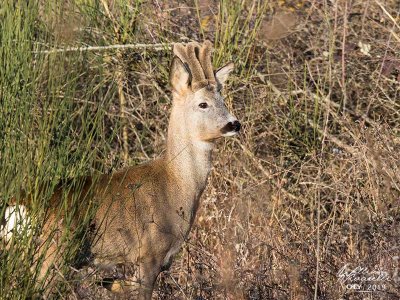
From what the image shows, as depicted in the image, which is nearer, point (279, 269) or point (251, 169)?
point (279, 269)

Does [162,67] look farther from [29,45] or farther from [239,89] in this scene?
[29,45]

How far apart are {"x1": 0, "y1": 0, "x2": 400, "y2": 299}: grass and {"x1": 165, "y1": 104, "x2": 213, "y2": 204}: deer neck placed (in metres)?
0.39

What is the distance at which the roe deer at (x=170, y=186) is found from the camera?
5.53 meters

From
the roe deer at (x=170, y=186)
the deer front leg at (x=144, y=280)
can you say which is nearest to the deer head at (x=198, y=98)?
the roe deer at (x=170, y=186)

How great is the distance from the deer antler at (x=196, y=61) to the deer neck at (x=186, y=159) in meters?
0.26

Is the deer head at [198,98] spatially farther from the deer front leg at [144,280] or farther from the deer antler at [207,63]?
the deer front leg at [144,280]

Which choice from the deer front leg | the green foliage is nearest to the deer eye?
the deer front leg

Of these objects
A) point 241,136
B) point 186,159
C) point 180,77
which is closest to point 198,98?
point 180,77

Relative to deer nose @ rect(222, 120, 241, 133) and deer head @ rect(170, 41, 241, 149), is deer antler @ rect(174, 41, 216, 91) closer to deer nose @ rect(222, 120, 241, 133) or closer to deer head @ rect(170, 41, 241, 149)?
deer head @ rect(170, 41, 241, 149)

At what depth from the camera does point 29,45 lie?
4500mm

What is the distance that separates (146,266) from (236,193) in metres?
2.04

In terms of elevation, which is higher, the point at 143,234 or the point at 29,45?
the point at 29,45

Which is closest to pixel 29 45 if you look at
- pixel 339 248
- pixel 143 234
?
pixel 143 234

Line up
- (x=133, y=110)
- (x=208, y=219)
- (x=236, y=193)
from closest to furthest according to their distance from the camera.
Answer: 1. (x=208, y=219)
2. (x=236, y=193)
3. (x=133, y=110)
